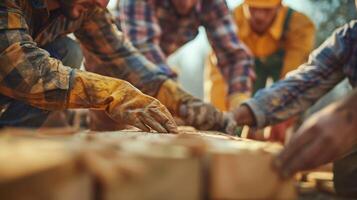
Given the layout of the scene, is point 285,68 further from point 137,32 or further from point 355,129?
point 355,129

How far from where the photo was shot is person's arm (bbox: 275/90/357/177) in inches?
40.5

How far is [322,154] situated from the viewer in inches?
42.0

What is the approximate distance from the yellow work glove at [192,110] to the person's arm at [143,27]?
0.50 meters

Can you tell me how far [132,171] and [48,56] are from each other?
1.08m

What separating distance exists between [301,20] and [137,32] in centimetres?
187

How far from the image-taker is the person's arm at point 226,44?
3.45 meters

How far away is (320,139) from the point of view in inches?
41.6

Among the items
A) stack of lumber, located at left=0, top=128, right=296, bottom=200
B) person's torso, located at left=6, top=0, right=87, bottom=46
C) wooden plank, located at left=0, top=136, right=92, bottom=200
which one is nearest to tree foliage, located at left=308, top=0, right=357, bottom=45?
person's torso, located at left=6, top=0, right=87, bottom=46

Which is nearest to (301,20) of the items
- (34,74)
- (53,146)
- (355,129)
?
(34,74)

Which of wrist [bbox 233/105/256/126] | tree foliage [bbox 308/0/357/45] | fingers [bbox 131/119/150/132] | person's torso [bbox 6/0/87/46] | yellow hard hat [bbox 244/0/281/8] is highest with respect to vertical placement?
tree foliage [bbox 308/0/357/45]

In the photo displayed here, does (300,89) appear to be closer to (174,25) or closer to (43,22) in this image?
(174,25)

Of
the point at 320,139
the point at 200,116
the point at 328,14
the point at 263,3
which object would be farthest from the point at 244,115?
the point at 328,14

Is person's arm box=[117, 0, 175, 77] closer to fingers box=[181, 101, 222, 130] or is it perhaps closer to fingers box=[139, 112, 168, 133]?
fingers box=[181, 101, 222, 130]

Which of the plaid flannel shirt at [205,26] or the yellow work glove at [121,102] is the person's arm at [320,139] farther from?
the plaid flannel shirt at [205,26]
